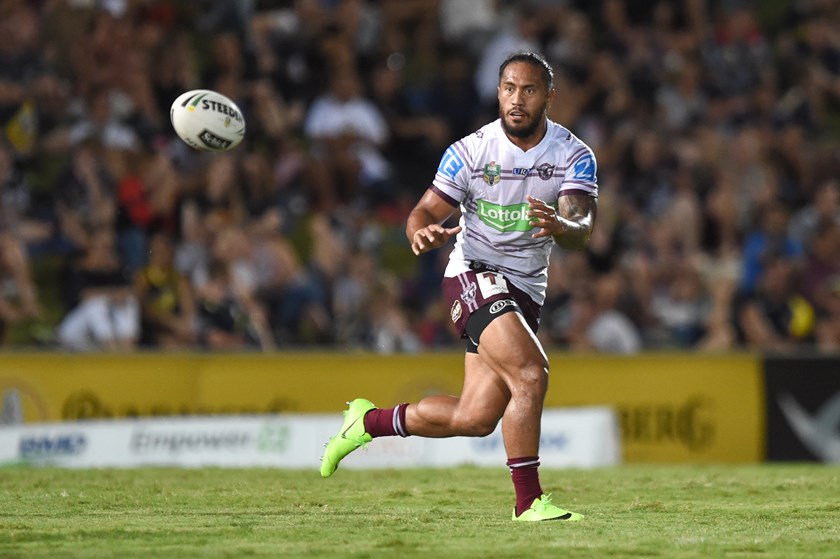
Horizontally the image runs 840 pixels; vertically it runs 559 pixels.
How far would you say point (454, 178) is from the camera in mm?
8664

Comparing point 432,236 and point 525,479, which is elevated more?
point 432,236

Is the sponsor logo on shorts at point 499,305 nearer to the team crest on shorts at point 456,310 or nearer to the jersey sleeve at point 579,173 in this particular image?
the team crest on shorts at point 456,310

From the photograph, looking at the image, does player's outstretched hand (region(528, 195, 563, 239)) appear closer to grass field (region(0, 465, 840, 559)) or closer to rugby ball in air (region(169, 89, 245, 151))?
grass field (region(0, 465, 840, 559))

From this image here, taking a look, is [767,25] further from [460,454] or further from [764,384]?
[460,454]

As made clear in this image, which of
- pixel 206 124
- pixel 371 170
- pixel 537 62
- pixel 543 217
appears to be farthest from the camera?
pixel 371 170

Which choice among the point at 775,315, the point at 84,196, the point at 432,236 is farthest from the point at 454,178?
the point at 775,315

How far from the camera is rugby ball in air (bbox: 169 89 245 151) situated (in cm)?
1071

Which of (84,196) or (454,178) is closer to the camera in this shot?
(454,178)

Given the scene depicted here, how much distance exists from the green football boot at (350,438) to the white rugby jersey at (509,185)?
1.31 metres

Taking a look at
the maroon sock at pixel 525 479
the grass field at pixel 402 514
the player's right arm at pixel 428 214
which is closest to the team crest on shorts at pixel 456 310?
the player's right arm at pixel 428 214

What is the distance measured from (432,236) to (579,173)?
111 cm

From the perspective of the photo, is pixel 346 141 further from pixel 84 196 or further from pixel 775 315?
pixel 775 315

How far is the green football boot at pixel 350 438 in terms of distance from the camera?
368 inches

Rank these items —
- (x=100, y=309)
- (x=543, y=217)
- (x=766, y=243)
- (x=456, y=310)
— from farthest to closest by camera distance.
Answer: (x=766, y=243) → (x=100, y=309) → (x=456, y=310) → (x=543, y=217)
